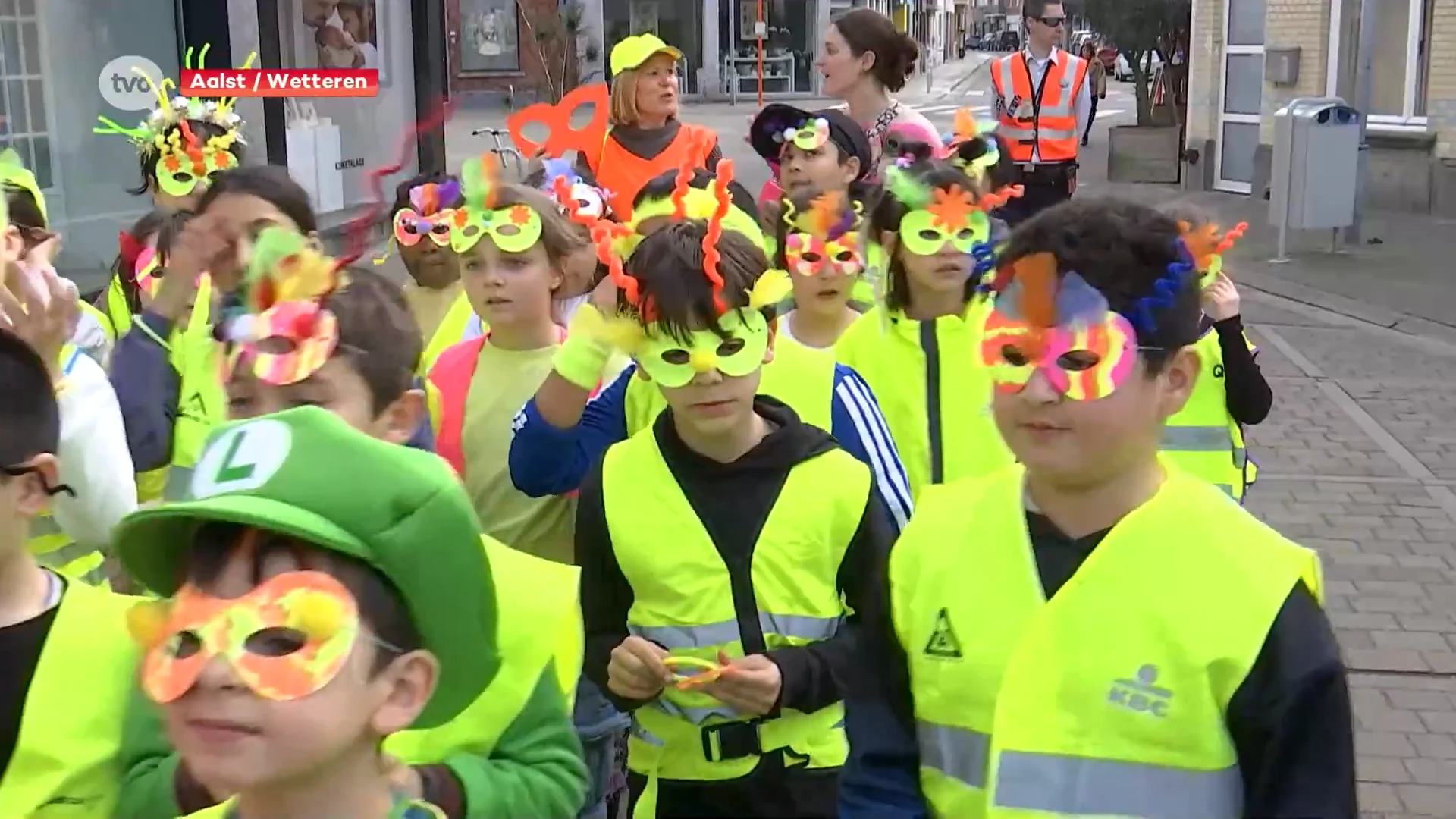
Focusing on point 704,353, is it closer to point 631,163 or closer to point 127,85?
Result: point 631,163

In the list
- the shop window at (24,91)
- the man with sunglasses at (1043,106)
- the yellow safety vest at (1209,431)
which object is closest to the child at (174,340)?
the yellow safety vest at (1209,431)

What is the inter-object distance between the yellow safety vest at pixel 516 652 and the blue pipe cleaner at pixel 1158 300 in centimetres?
96

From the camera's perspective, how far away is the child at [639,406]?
10.2 feet

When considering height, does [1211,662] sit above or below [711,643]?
above

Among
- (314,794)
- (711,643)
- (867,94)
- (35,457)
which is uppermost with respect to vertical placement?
(867,94)

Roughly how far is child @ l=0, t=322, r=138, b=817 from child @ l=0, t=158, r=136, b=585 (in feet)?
1.64

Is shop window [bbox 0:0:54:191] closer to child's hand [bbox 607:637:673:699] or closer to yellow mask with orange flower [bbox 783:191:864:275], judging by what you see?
yellow mask with orange flower [bbox 783:191:864:275]

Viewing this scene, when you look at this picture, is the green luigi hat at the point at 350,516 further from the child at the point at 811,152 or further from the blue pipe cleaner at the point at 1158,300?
the child at the point at 811,152

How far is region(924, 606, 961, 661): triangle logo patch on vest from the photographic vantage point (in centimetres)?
218

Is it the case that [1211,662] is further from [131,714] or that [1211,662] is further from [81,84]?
[81,84]

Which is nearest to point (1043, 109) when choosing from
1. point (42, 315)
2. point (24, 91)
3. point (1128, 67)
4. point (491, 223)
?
point (491, 223)

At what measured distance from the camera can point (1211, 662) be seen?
6.40 feet

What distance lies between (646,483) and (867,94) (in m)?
3.77

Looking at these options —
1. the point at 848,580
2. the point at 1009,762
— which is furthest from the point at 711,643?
the point at 1009,762
